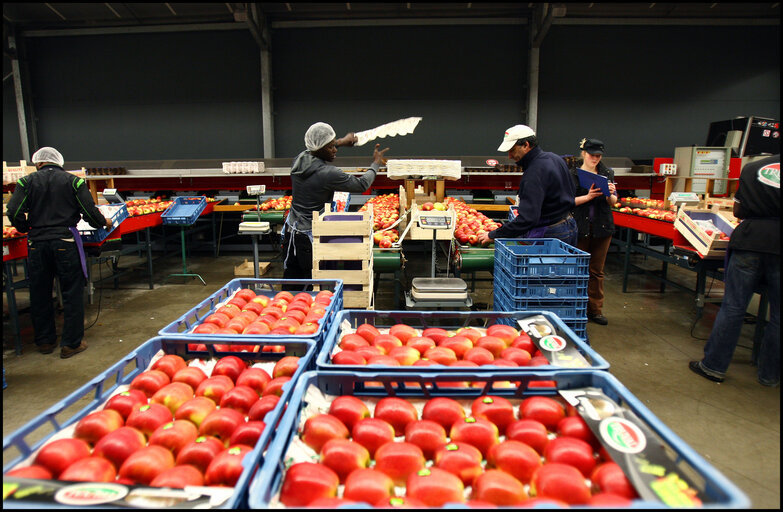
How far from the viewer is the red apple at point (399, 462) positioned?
1.13 metres

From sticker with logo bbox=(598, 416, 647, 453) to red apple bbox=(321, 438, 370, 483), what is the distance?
650 mm

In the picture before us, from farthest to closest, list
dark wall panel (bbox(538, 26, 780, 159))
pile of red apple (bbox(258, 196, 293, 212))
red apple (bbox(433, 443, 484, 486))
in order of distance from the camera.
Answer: dark wall panel (bbox(538, 26, 780, 159)) → pile of red apple (bbox(258, 196, 293, 212)) → red apple (bbox(433, 443, 484, 486))

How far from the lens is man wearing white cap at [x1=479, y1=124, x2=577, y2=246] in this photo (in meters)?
3.14

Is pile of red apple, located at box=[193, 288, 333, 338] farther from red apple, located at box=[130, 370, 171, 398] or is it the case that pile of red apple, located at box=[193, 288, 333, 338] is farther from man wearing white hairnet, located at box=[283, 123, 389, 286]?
man wearing white hairnet, located at box=[283, 123, 389, 286]

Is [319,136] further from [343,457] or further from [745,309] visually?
[745,309]

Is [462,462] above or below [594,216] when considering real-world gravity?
below

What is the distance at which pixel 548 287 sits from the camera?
2.80 meters

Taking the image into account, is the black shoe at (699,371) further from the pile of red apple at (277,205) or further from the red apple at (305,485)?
the pile of red apple at (277,205)

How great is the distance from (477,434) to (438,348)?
502mm

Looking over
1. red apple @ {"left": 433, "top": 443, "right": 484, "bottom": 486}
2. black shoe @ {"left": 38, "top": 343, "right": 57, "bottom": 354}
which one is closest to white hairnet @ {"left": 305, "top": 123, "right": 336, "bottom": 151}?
red apple @ {"left": 433, "top": 443, "right": 484, "bottom": 486}

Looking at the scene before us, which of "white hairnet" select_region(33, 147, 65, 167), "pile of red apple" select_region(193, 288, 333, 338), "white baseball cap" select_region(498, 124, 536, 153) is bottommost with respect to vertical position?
"pile of red apple" select_region(193, 288, 333, 338)

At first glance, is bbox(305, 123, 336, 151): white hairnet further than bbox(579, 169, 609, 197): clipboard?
No

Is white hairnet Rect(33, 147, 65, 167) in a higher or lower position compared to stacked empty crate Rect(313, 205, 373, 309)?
higher

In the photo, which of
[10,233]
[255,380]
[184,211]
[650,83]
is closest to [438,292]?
[255,380]
